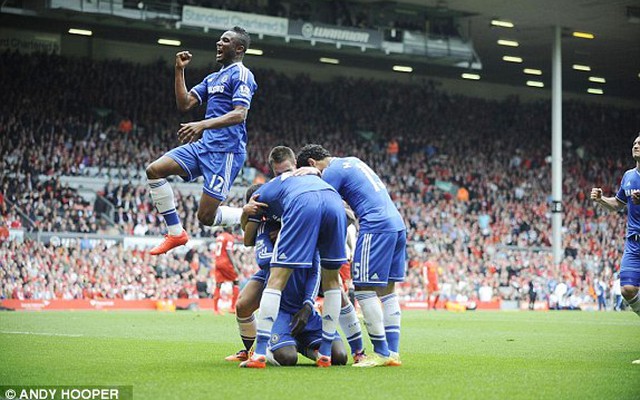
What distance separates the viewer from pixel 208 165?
1022cm

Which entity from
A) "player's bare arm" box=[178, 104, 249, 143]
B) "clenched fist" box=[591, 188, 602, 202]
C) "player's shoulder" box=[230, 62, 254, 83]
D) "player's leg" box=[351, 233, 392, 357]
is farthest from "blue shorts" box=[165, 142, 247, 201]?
"clenched fist" box=[591, 188, 602, 202]

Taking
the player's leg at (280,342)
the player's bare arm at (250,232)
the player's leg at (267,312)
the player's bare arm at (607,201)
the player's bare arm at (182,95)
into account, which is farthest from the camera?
the player's bare arm at (607,201)

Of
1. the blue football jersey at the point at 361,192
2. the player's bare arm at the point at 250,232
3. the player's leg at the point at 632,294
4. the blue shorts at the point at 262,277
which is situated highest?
the blue football jersey at the point at 361,192

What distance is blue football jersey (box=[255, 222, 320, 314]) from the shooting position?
9.79 metres

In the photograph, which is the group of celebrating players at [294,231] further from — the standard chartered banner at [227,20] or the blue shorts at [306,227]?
the standard chartered banner at [227,20]

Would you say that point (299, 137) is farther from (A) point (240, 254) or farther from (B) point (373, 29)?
(A) point (240, 254)

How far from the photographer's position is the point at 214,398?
6.64 m

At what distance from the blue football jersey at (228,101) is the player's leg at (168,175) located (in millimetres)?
259

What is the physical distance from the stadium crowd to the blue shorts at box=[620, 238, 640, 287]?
2081 cm

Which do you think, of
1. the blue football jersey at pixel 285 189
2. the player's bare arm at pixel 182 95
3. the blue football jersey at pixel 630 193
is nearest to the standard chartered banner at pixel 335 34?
the blue football jersey at pixel 630 193

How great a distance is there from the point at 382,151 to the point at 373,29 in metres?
7.25

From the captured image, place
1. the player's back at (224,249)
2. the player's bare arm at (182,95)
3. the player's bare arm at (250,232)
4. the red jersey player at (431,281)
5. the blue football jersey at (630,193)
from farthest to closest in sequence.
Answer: the red jersey player at (431,281) → the player's back at (224,249) → the blue football jersey at (630,193) → the player's bare arm at (182,95) → the player's bare arm at (250,232)

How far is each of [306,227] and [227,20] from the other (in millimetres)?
28551

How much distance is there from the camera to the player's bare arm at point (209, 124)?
9.77 meters
